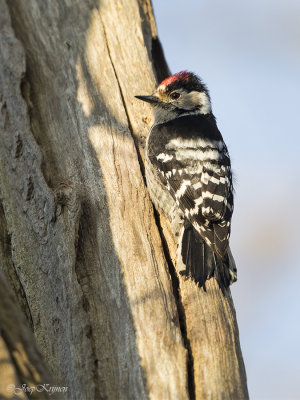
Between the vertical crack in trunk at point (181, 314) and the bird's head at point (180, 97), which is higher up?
the bird's head at point (180, 97)

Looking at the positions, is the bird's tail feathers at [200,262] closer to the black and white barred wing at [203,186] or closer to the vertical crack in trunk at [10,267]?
the black and white barred wing at [203,186]

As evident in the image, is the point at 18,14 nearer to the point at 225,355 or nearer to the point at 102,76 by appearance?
the point at 102,76

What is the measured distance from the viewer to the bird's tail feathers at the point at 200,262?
372 centimetres

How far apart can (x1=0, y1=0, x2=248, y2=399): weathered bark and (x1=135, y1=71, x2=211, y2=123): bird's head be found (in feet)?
0.63

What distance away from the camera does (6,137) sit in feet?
13.1

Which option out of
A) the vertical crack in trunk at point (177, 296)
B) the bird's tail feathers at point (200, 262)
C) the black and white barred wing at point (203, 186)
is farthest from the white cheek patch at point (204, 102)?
the bird's tail feathers at point (200, 262)

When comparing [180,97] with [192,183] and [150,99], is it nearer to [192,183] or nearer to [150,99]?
[150,99]

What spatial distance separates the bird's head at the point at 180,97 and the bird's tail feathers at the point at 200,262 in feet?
4.14

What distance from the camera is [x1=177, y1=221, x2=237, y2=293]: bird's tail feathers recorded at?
372 cm

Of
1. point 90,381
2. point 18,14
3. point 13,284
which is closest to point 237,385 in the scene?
point 90,381

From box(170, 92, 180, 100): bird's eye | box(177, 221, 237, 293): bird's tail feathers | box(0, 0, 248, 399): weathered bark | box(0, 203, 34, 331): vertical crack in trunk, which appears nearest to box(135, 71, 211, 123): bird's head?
box(170, 92, 180, 100): bird's eye

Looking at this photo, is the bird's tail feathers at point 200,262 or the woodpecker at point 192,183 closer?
the bird's tail feathers at point 200,262

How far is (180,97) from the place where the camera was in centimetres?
558

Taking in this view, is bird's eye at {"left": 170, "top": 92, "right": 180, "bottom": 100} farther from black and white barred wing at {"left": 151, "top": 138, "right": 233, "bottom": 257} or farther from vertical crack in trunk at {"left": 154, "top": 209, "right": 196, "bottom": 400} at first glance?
vertical crack in trunk at {"left": 154, "top": 209, "right": 196, "bottom": 400}
